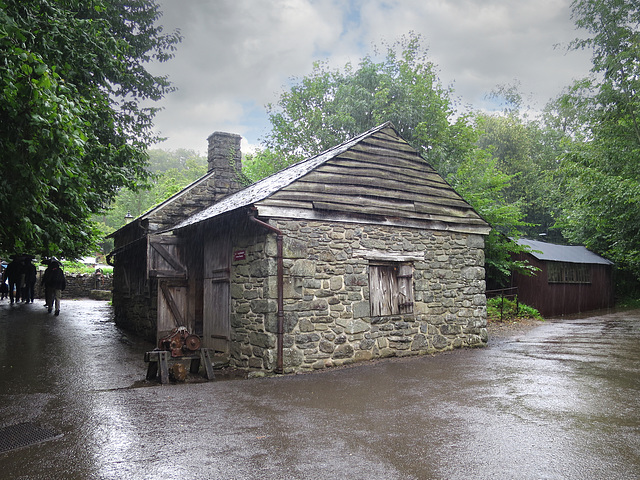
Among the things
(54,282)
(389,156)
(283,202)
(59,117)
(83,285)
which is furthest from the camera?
(83,285)

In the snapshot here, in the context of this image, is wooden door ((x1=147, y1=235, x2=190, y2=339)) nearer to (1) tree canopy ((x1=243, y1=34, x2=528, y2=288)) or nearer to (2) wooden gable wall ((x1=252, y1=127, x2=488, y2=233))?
(2) wooden gable wall ((x1=252, y1=127, x2=488, y2=233))

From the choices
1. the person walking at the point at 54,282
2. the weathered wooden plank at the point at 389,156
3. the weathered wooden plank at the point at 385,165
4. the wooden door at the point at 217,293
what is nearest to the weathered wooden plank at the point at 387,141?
the weathered wooden plank at the point at 389,156

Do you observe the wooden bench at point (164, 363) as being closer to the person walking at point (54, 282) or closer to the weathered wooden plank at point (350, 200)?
the weathered wooden plank at point (350, 200)

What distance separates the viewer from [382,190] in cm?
1005

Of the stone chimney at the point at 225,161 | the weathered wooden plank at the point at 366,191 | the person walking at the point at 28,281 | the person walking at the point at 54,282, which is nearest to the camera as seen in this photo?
the weathered wooden plank at the point at 366,191

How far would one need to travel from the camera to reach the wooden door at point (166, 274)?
11.0m

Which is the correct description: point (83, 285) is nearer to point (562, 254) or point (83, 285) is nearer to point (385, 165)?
point (385, 165)

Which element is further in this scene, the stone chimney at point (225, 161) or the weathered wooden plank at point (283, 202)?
the stone chimney at point (225, 161)

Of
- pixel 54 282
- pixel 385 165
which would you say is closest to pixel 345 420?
pixel 385 165

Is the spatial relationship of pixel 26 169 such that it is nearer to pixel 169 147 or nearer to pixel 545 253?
pixel 545 253

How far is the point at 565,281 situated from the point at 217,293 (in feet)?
58.9

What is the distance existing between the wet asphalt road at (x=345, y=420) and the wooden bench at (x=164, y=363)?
25 centimetres

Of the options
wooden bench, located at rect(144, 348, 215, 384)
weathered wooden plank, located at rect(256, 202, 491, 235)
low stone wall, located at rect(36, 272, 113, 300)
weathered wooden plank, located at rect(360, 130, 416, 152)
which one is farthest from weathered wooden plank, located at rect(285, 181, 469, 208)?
low stone wall, located at rect(36, 272, 113, 300)

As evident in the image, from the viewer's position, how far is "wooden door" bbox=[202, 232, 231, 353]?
32.3 feet
